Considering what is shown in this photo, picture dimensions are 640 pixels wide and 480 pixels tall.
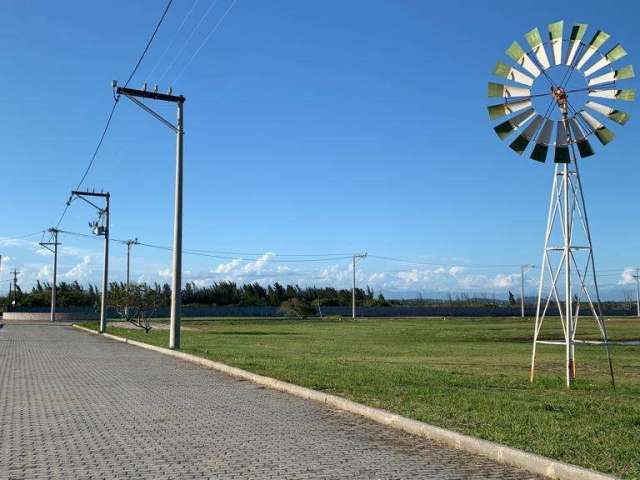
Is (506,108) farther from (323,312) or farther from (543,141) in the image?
(323,312)

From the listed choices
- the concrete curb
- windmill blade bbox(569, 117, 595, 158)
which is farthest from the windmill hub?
the concrete curb

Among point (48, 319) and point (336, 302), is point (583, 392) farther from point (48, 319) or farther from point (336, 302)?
point (336, 302)

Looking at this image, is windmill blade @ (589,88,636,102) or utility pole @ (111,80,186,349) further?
utility pole @ (111,80,186,349)

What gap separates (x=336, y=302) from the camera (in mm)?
138750

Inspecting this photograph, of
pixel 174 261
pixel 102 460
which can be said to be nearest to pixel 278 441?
pixel 102 460

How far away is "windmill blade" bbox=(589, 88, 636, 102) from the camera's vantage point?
14.6 m

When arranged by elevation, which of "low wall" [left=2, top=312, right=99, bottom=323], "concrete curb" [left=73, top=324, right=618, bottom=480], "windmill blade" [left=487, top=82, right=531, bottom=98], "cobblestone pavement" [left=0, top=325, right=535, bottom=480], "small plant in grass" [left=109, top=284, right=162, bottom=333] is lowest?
"cobblestone pavement" [left=0, top=325, right=535, bottom=480]

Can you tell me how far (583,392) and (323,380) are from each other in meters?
5.11

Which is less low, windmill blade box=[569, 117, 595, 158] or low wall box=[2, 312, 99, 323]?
windmill blade box=[569, 117, 595, 158]

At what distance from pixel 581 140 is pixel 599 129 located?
44 centimetres

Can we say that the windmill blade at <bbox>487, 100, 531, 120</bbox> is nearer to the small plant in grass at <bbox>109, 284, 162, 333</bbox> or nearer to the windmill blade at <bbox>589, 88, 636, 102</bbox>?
the windmill blade at <bbox>589, 88, 636, 102</bbox>

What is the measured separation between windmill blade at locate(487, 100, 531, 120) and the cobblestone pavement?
25.7 feet

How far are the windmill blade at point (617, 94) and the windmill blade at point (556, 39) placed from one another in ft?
3.34

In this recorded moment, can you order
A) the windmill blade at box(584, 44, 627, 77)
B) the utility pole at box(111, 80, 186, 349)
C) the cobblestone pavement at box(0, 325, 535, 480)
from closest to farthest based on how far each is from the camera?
the cobblestone pavement at box(0, 325, 535, 480)
the windmill blade at box(584, 44, 627, 77)
the utility pole at box(111, 80, 186, 349)
